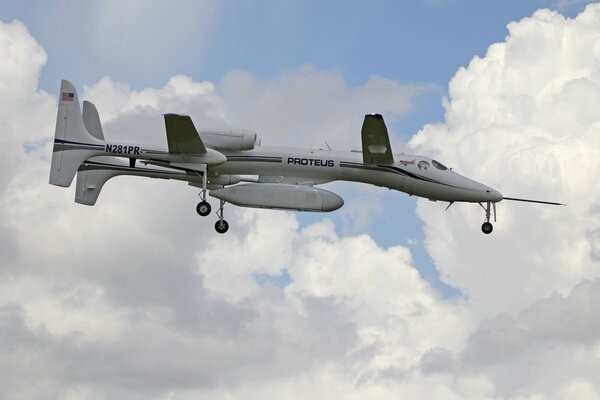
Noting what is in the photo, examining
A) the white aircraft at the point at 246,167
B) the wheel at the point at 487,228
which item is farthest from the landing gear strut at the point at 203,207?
the wheel at the point at 487,228

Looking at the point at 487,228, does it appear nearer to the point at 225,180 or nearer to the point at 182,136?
the point at 225,180

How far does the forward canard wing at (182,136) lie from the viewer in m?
65.6

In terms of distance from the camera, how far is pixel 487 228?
233 ft

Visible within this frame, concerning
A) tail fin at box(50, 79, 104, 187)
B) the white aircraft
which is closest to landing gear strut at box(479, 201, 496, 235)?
the white aircraft

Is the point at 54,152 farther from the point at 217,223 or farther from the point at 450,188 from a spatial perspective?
the point at 450,188

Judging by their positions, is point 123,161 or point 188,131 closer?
point 188,131

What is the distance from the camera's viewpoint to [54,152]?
6856 centimetres

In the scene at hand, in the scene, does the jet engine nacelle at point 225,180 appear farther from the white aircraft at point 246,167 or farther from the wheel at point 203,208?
the wheel at point 203,208

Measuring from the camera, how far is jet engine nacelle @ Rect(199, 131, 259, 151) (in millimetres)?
68500

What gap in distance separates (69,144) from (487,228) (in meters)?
21.8

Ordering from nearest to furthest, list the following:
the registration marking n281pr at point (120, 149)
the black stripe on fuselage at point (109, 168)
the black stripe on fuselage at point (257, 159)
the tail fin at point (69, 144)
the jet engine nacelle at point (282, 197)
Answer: the jet engine nacelle at point (282, 197)
the registration marking n281pr at point (120, 149)
the tail fin at point (69, 144)
the black stripe on fuselage at point (257, 159)
the black stripe on fuselage at point (109, 168)

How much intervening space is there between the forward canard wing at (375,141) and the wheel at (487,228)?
6135 millimetres

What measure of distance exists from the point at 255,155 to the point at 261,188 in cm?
227

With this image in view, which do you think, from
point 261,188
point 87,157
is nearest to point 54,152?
point 87,157
